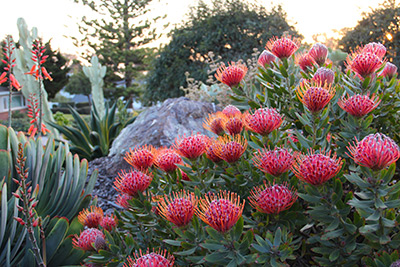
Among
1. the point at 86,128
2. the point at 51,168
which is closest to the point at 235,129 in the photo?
the point at 51,168

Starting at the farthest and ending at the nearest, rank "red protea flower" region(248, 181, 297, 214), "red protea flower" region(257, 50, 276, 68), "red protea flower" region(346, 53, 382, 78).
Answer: "red protea flower" region(257, 50, 276, 68) < "red protea flower" region(346, 53, 382, 78) < "red protea flower" region(248, 181, 297, 214)

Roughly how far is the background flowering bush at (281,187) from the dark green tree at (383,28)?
711 centimetres

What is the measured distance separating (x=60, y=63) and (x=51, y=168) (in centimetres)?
2987

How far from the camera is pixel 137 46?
2525 cm

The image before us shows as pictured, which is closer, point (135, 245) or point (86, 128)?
point (135, 245)

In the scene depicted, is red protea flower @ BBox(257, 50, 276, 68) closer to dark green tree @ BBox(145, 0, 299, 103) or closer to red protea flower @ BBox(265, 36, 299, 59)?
red protea flower @ BBox(265, 36, 299, 59)

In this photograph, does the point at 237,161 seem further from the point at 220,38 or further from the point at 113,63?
the point at 113,63

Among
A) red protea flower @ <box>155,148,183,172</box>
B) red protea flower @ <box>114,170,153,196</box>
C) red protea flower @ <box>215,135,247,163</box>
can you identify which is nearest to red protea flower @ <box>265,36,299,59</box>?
red protea flower @ <box>215,135,247,163</box>

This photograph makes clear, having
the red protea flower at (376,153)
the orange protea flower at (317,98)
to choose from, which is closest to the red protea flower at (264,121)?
the orange protea flower at (317,98)

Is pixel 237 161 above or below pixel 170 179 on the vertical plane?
above

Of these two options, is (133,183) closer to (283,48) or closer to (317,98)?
(317,98)

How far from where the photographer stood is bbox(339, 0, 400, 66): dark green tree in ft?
25.0

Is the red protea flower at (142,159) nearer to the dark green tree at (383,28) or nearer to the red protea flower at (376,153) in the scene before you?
the red protea flower at (376,153)

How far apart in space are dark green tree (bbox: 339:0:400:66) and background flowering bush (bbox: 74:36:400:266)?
23.3 feet
